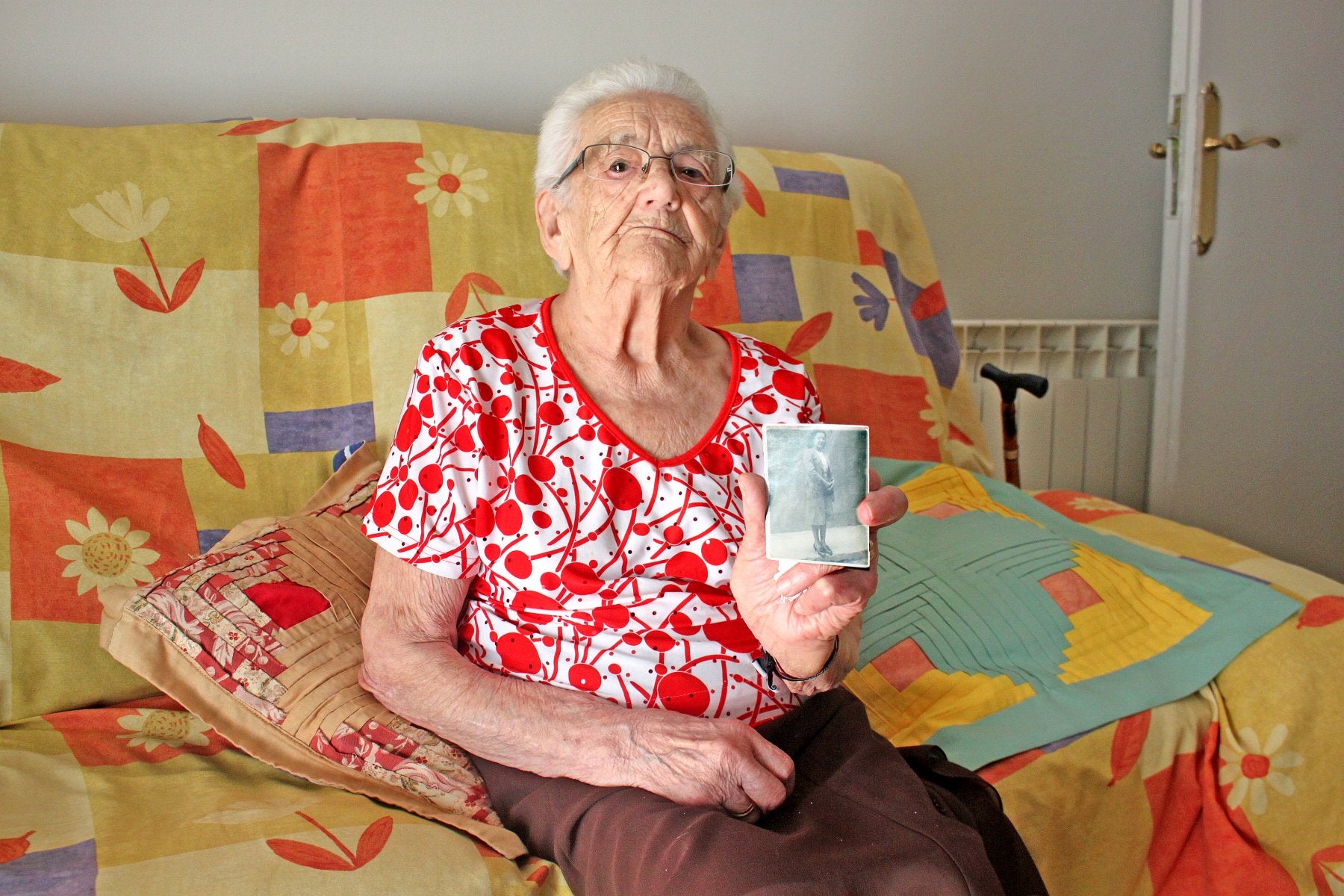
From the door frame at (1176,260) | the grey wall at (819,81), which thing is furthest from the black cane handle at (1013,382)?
the door frame at (1176,260)

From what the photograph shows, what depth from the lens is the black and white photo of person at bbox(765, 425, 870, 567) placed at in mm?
793

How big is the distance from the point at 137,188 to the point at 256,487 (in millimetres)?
463

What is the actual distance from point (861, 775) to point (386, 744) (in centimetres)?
49

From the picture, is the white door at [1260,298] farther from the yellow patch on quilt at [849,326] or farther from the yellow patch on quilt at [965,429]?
the yellow patch on quilt at [849,326]

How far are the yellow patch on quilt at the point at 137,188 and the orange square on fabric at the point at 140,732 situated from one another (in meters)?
0.61

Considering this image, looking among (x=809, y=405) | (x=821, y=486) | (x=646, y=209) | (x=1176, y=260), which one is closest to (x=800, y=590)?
(x=821, y=486)

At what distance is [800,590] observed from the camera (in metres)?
0.86

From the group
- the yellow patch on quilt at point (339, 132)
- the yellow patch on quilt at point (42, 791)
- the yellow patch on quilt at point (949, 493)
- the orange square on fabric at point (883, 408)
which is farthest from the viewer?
the orange square on fabric at point (883, 408)

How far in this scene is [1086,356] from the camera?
9.14 ft

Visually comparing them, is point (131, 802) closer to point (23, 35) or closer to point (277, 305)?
point (277, 305)

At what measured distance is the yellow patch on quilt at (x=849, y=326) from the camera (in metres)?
1.76

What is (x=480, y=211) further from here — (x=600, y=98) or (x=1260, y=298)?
(x=1260, y=298)

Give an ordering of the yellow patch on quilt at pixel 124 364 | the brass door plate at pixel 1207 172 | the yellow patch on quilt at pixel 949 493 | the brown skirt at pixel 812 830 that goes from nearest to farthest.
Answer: the brown skirt at pixel 812 830 → the yellow patch on quilt at pixel 124 364 → the yellow patch on quilt at pixel 949 493 → the brass door plate at pixel 1207 172

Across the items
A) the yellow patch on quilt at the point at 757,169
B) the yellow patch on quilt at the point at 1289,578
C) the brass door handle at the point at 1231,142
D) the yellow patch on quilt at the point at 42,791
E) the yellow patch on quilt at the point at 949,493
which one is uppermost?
the brass door handle at the point at 1231,142
